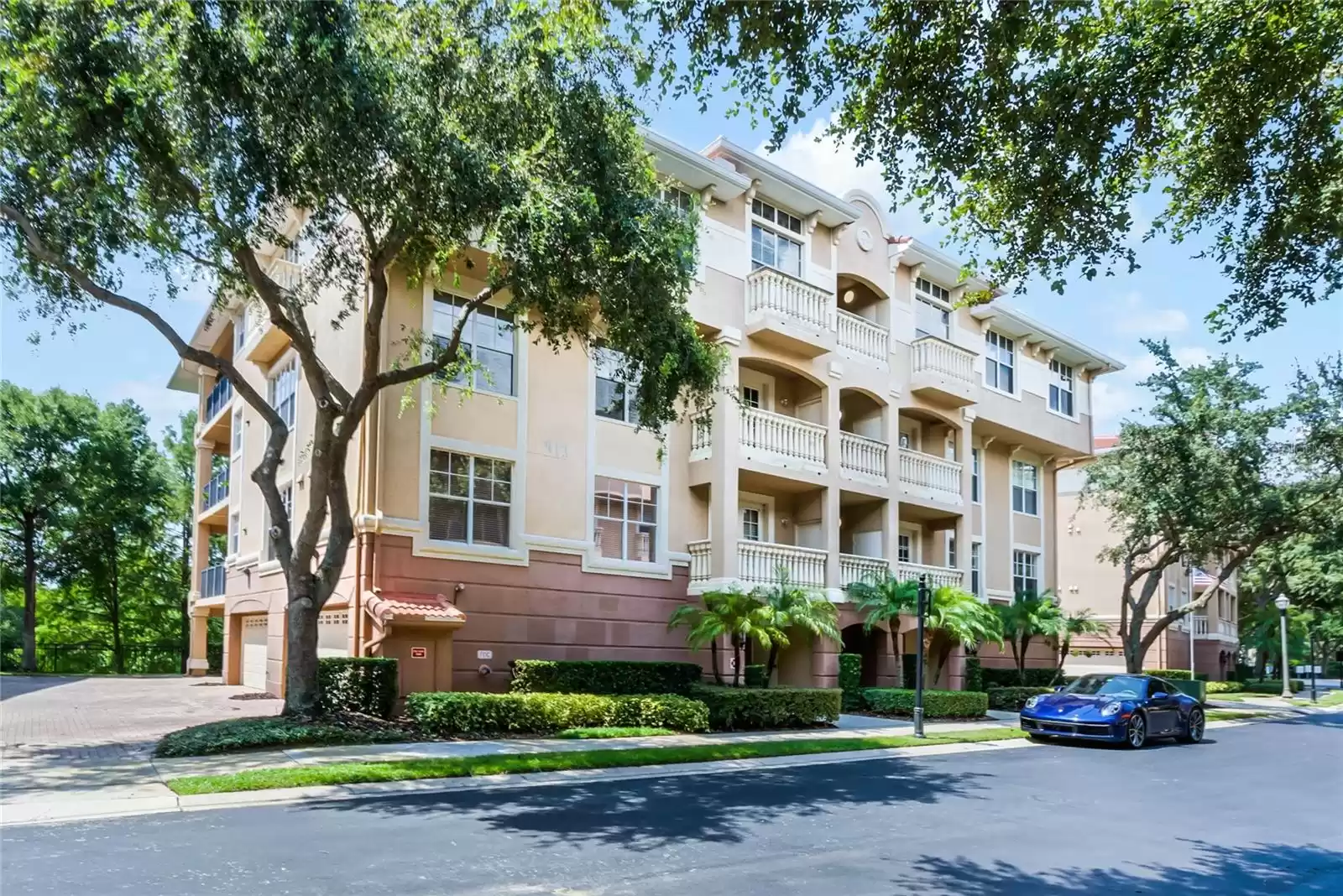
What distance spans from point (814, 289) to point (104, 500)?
3412 centimetres

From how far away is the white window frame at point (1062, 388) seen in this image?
34375mm

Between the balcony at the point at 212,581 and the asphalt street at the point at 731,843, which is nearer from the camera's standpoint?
the asphalt street at the point at 731,843

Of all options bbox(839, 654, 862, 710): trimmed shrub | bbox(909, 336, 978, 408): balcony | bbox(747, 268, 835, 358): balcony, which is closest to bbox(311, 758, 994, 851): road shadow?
bbox(839, 654, 862, 710): trimmed shrub

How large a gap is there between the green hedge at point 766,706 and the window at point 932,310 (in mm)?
12191

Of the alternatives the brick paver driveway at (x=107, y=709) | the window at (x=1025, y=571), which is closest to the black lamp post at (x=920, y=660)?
the brick paver driveway at (x=107, y=709)

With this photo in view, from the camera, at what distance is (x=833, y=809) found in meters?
11.6

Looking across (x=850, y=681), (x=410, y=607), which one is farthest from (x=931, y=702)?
(x=410, y=607)

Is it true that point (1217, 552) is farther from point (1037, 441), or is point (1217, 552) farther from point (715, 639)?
point (715, 639)

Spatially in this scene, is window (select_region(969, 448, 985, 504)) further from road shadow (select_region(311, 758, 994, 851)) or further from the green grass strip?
road shadow (select_region(311, 758, 994, 851))

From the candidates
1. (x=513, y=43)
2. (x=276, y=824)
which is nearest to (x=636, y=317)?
(x=513, y=43)

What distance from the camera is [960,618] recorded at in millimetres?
24344

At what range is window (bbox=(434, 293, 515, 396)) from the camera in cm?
2073

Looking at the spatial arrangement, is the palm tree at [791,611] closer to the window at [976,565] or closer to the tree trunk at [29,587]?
the window at [976,565]

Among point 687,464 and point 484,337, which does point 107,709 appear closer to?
point 484,337
